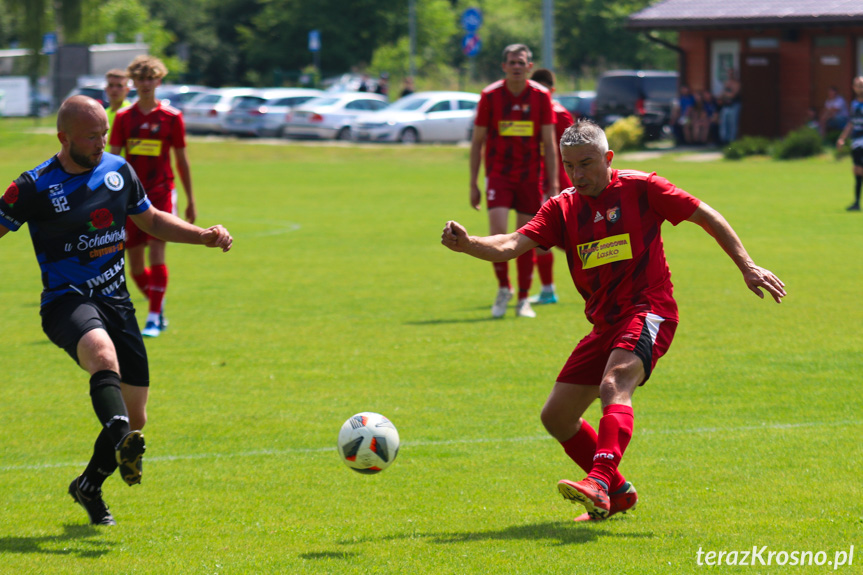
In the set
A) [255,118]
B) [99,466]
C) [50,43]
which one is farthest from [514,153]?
[50,43]

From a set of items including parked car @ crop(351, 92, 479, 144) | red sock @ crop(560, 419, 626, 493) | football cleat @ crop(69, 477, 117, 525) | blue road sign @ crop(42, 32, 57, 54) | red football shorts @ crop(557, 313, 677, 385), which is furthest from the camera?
blue road sign @ crop(42, 32, 57, 54)

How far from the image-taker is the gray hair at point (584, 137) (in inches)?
196

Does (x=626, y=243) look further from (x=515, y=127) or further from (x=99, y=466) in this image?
(x=515, y=127)

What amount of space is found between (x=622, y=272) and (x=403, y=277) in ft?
28.0

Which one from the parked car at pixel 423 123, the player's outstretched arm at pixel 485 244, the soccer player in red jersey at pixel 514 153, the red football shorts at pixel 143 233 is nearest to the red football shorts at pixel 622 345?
the player's outstretched arm at pixel 485 244

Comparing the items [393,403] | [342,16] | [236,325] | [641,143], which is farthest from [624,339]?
[342,16]

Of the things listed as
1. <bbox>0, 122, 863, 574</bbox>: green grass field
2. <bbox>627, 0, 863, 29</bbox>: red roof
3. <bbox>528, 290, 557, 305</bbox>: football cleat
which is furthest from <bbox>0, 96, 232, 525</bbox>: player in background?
<bbox>627, 0, 863, 29</bbox>: red roof

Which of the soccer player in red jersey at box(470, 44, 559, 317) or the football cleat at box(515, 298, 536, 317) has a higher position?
the soccer player in red jersey at box(470, 44, 559, 317)

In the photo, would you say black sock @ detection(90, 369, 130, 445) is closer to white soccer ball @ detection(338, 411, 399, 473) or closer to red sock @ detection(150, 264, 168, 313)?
white soccer ball @ detection(338, 411, 399, 473)

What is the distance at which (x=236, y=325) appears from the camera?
35.4 feet

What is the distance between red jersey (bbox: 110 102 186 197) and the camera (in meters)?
10.3

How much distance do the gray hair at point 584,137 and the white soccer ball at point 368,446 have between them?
163 cm

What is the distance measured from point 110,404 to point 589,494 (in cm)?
208

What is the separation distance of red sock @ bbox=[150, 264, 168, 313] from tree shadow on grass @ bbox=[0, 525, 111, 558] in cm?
522
